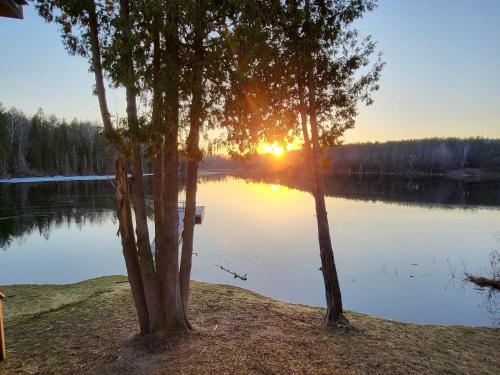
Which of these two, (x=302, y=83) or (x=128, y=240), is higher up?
(x=302, y=83)

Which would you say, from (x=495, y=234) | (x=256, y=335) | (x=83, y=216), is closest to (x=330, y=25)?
(x=256, y=335)

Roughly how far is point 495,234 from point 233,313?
916 inches

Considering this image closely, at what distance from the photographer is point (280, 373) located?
5117mm

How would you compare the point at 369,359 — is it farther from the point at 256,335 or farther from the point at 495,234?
the point at 495,234

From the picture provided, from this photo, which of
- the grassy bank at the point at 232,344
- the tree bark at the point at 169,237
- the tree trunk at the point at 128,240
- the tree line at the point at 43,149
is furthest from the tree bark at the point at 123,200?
the tree line at the point at 43,149

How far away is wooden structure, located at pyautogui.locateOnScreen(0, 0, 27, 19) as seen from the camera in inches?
174

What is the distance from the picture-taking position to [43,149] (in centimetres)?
7306

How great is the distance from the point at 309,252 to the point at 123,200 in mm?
15410

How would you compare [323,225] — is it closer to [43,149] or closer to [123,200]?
[123,200]

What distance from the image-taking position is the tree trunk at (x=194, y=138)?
5.53 m

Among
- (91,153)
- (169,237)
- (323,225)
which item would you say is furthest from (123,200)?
(91,153)

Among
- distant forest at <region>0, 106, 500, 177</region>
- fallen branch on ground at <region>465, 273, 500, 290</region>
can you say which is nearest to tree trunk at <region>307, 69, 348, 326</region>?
fallen branch on ground at <region>465, 273, 500, 290</region>

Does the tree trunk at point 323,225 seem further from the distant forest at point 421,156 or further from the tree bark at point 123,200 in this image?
the distant forest at point 421,156

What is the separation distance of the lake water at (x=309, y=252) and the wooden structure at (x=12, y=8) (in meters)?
11.4
